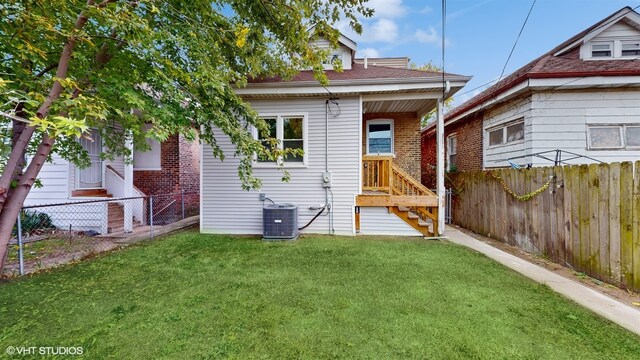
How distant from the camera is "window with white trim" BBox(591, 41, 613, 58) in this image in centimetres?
783

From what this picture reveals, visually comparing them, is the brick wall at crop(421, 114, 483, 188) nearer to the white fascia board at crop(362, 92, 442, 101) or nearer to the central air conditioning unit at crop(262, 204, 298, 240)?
the white fascia board at crop(362, 92, 442, 101)

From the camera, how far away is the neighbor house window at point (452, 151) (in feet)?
39.8

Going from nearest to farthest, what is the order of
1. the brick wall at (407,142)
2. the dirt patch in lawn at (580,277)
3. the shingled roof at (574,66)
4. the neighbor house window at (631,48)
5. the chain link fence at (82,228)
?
the dirt patch in lawn at (580,277) → the chain link fence at (82,228) → the shingled roof at (574,66) → the neighbor house window at (631,48) → the brick wall at (407,142)

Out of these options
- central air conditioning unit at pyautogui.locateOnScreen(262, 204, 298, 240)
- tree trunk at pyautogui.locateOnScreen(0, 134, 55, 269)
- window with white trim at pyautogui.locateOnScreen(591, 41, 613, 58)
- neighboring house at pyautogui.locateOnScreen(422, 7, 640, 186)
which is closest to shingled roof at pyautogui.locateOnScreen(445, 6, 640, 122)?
neighboring house at pyautogui.locateOnScreen(422, 7, 640, 186)

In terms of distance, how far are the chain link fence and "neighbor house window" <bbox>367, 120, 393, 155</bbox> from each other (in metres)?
6.83

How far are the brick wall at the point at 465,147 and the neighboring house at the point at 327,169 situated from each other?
412 cm

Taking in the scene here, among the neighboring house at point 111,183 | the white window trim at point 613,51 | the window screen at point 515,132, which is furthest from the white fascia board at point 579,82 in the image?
the neighboring house at point 111,183

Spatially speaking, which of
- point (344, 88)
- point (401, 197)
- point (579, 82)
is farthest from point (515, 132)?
point (344, 88)

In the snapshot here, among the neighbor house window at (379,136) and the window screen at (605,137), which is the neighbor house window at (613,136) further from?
the neighbor house window at (379,136)

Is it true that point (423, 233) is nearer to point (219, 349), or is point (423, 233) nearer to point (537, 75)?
point (537, 75)

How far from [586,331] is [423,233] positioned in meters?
4.39

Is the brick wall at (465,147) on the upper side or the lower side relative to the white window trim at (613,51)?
lower

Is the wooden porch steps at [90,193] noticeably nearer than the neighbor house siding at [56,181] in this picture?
No

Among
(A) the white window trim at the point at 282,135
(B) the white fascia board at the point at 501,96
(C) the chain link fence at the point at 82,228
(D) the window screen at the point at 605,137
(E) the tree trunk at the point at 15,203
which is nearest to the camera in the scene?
(E) the tree trunk at the point at 15,203
